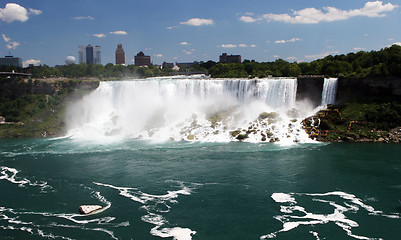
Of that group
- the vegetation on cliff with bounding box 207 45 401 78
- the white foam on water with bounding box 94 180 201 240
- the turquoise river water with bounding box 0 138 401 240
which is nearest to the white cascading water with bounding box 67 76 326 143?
the turquoise river water with bounding box 0 138 401 240

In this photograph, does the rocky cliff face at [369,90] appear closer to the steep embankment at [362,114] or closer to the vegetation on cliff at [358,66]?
the steep embankment at [362,114]

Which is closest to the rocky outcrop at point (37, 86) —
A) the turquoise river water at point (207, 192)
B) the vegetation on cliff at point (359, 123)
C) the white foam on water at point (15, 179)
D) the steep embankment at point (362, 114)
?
the turquoise river water at point (207, 192)

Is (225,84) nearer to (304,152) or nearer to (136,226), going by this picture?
(304,152)

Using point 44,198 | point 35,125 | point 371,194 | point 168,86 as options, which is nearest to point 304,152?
point 371,194

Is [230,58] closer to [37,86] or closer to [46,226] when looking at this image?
[37,86]

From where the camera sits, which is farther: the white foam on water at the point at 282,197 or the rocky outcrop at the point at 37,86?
the rocky outcrop at the point at 37,86
